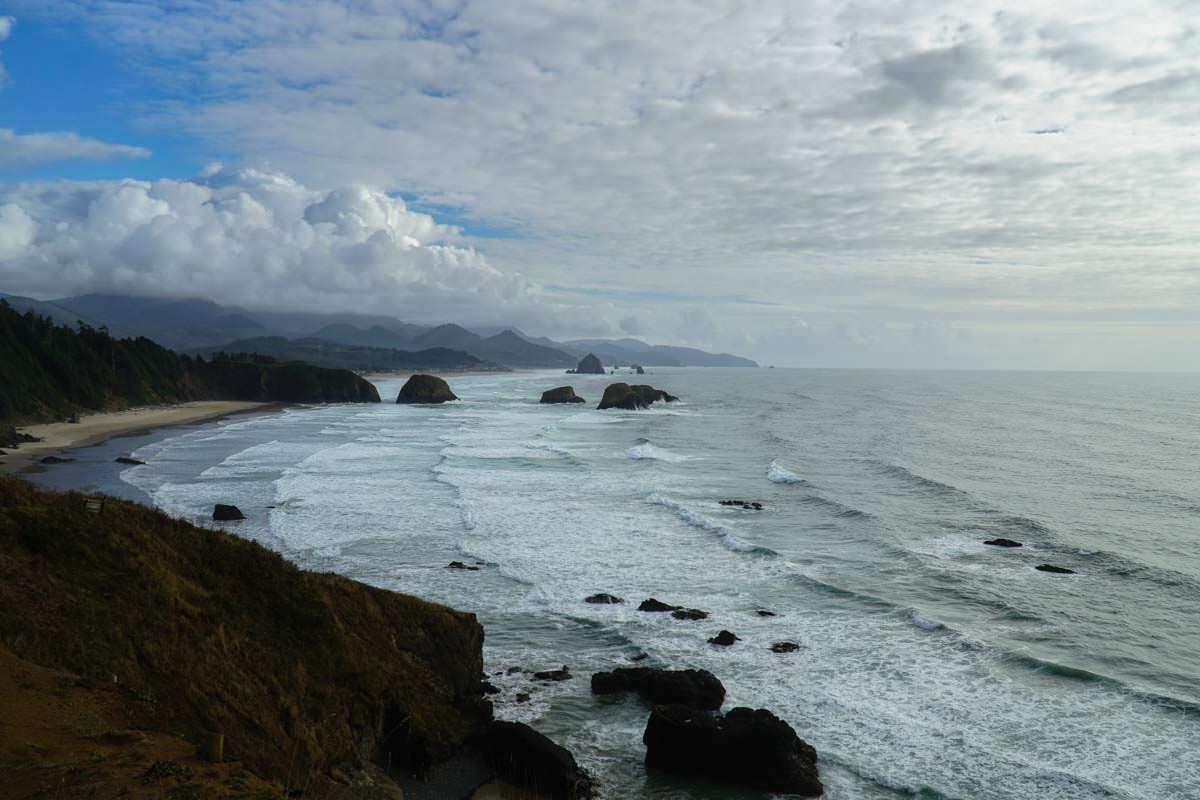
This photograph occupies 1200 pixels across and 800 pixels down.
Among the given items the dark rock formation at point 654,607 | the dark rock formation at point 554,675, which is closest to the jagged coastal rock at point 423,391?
the dark rock formation at point 654,607

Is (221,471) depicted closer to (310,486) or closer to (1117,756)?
(310,486)

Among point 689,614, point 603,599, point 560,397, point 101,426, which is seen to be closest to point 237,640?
point 603,599

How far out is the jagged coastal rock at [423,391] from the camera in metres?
115

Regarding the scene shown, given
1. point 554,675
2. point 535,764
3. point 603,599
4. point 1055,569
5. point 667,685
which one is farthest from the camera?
point 1055,569

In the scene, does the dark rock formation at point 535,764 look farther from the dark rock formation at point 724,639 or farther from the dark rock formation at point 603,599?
the dark rock formation at point 603,599

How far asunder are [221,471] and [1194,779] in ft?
158

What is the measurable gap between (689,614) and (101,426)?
2794 inches

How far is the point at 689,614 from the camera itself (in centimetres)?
2231

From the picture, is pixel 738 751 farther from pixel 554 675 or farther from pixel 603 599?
pixel 603 599

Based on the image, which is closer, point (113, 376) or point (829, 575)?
point (829, 575)

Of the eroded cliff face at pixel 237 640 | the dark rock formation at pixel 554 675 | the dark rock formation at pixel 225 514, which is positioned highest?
the eroded cliff face at pixel 237 640

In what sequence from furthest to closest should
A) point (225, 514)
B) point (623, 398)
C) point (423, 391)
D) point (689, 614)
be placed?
1. point (423, 391)
2. point (623, 398)
3. point (225, 514)
4. point (689, 614)

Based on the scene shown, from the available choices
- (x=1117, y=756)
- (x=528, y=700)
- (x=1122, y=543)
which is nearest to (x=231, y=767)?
(x=528, y=700)

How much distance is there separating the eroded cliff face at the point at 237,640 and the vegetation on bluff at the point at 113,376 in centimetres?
6824
